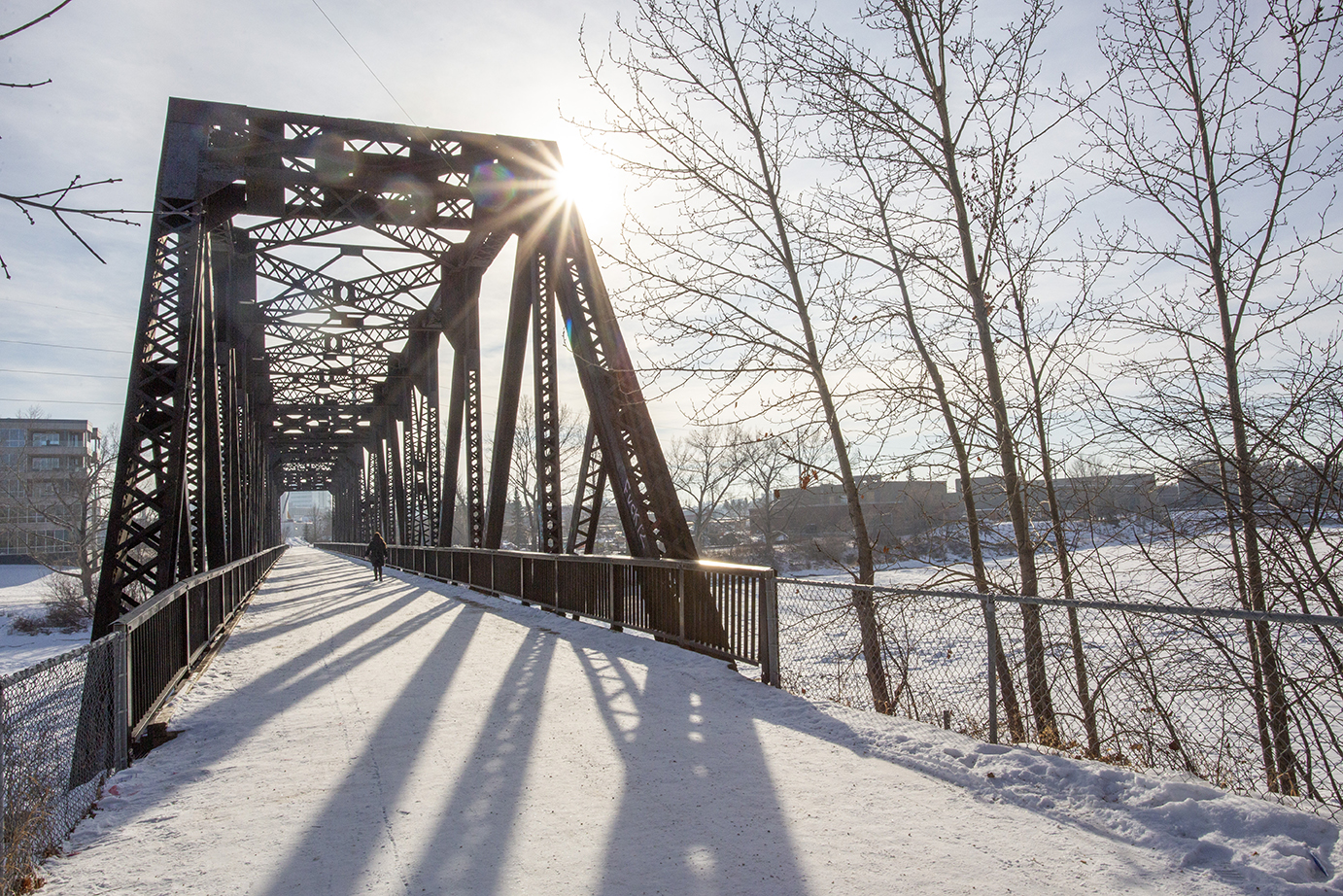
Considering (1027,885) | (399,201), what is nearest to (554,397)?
(399,201)

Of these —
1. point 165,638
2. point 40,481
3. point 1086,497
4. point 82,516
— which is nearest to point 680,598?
point 1086,497

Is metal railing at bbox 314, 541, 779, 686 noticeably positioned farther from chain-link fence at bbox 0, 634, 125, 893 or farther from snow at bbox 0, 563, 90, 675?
snow at bbox 0, 563, 90, 675

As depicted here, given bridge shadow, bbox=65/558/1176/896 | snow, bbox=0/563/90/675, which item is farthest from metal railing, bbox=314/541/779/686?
snow, bbox=0/563/90/675

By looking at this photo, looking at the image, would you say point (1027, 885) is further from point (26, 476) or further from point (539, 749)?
point (26, 476)

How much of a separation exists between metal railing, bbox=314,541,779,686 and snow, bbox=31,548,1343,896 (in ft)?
2.42

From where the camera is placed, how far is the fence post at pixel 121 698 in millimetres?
4824

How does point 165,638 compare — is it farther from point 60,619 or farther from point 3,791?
point 60,619

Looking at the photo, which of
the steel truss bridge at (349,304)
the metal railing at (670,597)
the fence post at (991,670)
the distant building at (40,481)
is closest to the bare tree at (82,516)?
the distant building at (40,481)

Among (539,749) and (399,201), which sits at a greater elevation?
(399,201)

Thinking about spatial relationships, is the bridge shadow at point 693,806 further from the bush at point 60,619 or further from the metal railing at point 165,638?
the bush at point 60,619

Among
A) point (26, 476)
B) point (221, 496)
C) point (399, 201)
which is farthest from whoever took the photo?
point (26, 476)

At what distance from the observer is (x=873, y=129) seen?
8.95 m

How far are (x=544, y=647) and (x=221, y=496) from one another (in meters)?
5.11

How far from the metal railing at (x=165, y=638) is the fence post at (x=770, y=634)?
4.48 metres
